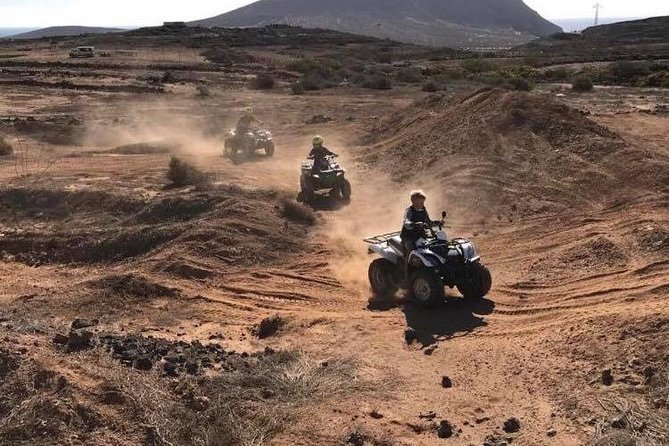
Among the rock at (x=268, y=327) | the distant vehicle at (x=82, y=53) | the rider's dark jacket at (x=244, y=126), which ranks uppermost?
the distant vehicle at (x=82, y=53)

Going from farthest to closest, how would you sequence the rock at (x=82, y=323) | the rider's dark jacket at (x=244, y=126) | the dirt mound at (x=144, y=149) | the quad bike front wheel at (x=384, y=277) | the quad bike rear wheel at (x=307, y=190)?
the dirt mound at (x=144, y=149) → the rider's dark jacket at (x=244, y=126) → the quad bike rear wheel at (x=307, y=190) → the quad bike front wheel at (x=384, y=277) → the rock at (x=82, y=323)

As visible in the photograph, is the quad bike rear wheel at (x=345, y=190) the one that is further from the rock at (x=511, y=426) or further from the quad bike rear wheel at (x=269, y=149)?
the rock at (x=511, y=426)

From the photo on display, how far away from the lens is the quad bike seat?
9906 millimetres

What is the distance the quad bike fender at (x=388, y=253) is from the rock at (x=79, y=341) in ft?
14.5

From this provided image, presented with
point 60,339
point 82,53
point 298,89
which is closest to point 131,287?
point 60,339

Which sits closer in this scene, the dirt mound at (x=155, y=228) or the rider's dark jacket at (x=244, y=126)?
the dirt mound at (x=155, y=228)

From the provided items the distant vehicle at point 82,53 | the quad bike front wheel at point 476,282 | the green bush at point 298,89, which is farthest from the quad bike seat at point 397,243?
the distant vehicle at point 82,53

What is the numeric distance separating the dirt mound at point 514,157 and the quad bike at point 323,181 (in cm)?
218

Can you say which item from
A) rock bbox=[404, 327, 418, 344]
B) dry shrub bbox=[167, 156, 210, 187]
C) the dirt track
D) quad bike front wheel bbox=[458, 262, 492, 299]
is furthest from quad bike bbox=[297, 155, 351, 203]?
rock bbox=[404, 327, 418, 344]

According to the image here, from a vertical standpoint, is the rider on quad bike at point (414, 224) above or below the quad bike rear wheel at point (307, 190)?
above

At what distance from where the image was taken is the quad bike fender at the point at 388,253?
995cm

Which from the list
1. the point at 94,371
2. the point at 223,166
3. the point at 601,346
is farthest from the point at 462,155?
the point at 94,371

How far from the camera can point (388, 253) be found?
10.1 meters

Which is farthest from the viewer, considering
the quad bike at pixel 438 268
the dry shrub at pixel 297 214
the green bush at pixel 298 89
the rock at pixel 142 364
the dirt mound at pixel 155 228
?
the green bush at pixel 298 89
